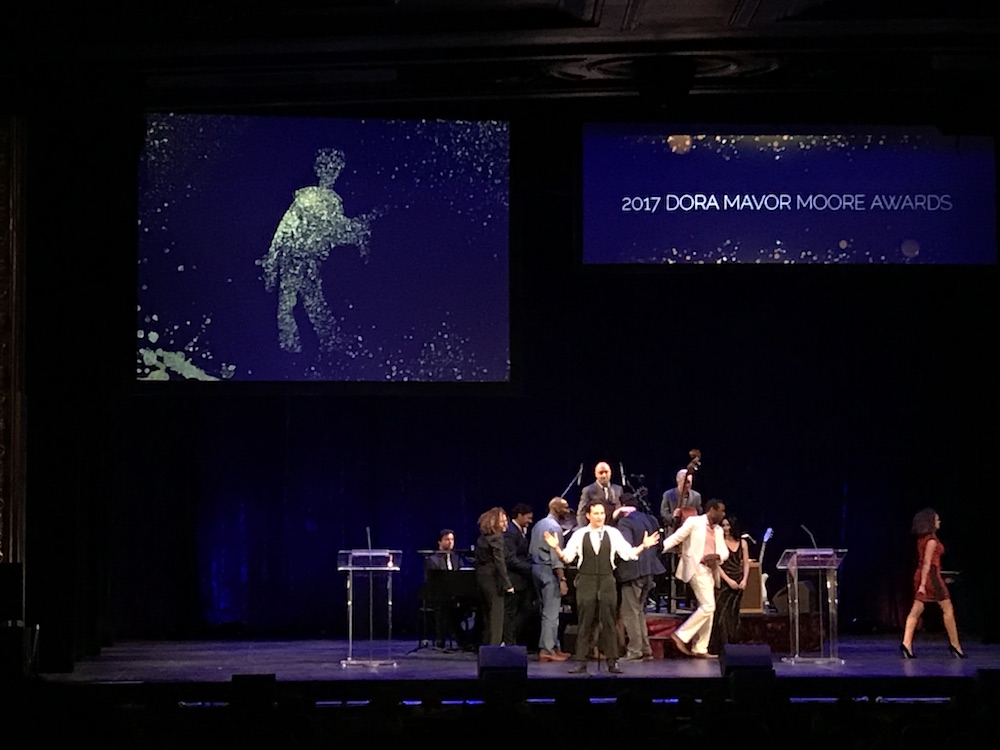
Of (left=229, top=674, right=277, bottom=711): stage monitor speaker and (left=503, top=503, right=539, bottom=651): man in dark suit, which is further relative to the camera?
(left=503, top=503, right=539, bottom=651): man in dark suit

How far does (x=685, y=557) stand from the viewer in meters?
13.4

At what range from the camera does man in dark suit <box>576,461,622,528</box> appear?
1396 cm

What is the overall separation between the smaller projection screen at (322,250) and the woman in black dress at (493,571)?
286 centimetres

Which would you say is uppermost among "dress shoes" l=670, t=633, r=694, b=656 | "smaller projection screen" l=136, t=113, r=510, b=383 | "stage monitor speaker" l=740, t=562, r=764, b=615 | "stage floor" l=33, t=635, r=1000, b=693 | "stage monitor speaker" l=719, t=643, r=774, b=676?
"smaller projection screen" l=136, t=113, r=510, b=383

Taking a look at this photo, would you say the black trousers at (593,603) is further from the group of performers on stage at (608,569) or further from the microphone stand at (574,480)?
the microphone stand at (574,480)

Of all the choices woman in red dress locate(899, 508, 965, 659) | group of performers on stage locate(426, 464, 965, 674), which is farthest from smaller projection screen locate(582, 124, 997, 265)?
woman in red dress locate(899, 508, 965, 659)

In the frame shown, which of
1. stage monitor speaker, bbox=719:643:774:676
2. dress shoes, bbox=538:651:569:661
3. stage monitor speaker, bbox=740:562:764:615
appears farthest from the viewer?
stage monitor speaker, bbox=740:562:764:615

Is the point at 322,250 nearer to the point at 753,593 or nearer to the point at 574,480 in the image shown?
the point at 574,480

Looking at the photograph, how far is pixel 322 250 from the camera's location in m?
15.8

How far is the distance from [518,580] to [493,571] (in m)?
0.65

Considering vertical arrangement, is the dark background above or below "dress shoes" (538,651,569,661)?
above

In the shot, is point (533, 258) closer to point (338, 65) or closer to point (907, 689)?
point (338, 65)

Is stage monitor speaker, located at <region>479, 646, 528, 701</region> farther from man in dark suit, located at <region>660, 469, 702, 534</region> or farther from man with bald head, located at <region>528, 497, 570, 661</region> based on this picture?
man in dark suit, located at <region>660, 469, 702, 534</region>

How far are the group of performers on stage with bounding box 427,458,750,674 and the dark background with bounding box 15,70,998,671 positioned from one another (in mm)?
2303
